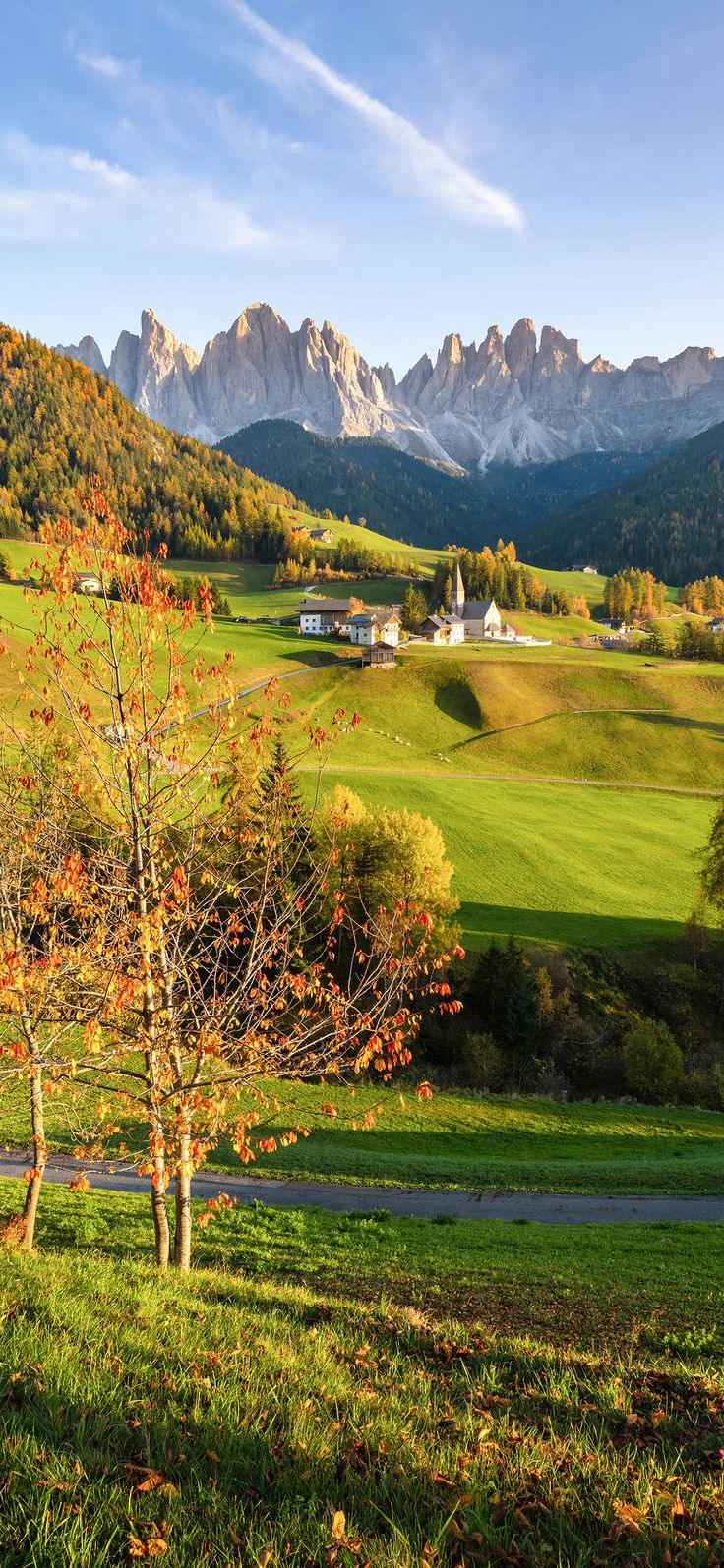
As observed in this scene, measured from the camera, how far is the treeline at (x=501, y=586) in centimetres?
17650

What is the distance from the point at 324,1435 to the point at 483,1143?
29.0 meters

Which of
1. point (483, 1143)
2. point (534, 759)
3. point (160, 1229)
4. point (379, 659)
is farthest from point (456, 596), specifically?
point (160, 1229)

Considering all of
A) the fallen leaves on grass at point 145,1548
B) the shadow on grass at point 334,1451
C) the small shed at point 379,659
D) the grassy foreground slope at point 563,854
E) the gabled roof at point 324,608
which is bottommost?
the grassy foreground slope at point 563,854

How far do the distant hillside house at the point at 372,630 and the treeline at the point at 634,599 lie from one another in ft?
272

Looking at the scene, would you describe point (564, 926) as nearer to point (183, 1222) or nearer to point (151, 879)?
point (183, 1222)

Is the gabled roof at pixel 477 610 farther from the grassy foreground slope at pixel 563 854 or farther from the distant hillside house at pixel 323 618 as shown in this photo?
the grassy foreground slope at pixel 563 854

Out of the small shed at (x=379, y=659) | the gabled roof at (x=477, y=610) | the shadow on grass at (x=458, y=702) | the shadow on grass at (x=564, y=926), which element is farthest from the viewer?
the gabled roof at (x=477, y=610)

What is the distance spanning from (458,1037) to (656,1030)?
10889mm

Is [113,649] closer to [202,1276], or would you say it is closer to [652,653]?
[202,1276]

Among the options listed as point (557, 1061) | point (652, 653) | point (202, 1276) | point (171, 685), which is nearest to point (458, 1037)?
point (557, 1061)

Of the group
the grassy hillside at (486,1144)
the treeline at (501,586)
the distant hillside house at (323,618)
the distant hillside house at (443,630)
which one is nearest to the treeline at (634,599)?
the treeline at (501,586)

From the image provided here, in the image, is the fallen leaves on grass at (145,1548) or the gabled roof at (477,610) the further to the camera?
the gabled roof at (477,610)

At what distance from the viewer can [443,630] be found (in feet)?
470

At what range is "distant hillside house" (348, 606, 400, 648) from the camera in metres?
130
